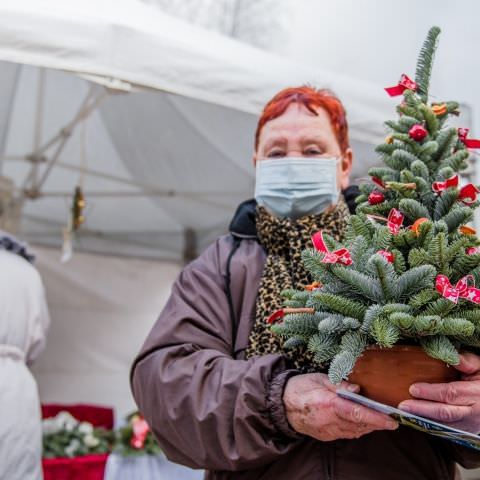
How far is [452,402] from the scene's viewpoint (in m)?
0.89

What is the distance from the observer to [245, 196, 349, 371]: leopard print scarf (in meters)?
1.17

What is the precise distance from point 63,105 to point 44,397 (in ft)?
7.34

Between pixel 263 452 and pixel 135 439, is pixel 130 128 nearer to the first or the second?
pixel 135 439

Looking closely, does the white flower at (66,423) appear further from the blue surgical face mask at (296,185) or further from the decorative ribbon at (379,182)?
the decorative ribbon at (379,182)

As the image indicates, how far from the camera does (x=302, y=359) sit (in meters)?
1.13


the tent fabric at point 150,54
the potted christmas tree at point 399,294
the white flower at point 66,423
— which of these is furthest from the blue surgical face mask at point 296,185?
the white flower at point 66,423

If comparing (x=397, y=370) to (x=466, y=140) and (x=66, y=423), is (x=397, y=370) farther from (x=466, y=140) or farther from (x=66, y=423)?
(x=66, y=423)

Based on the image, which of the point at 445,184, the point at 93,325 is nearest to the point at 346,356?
the point at 445,184

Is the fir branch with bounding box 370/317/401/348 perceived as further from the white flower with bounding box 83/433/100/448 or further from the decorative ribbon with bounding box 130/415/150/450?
the white flower with bounding box 83/433/100/448

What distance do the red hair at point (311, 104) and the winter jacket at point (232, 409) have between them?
373 millimetres

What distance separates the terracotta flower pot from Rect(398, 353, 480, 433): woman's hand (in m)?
0.01

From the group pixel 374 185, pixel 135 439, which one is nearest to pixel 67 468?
pixel 135 439

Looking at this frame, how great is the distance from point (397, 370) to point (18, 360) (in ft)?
6.18

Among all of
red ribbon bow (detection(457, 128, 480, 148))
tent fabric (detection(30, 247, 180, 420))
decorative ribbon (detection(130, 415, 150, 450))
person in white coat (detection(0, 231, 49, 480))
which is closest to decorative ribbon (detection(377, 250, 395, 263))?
red ribbon bow (detection(457, 128, 480, 148))
